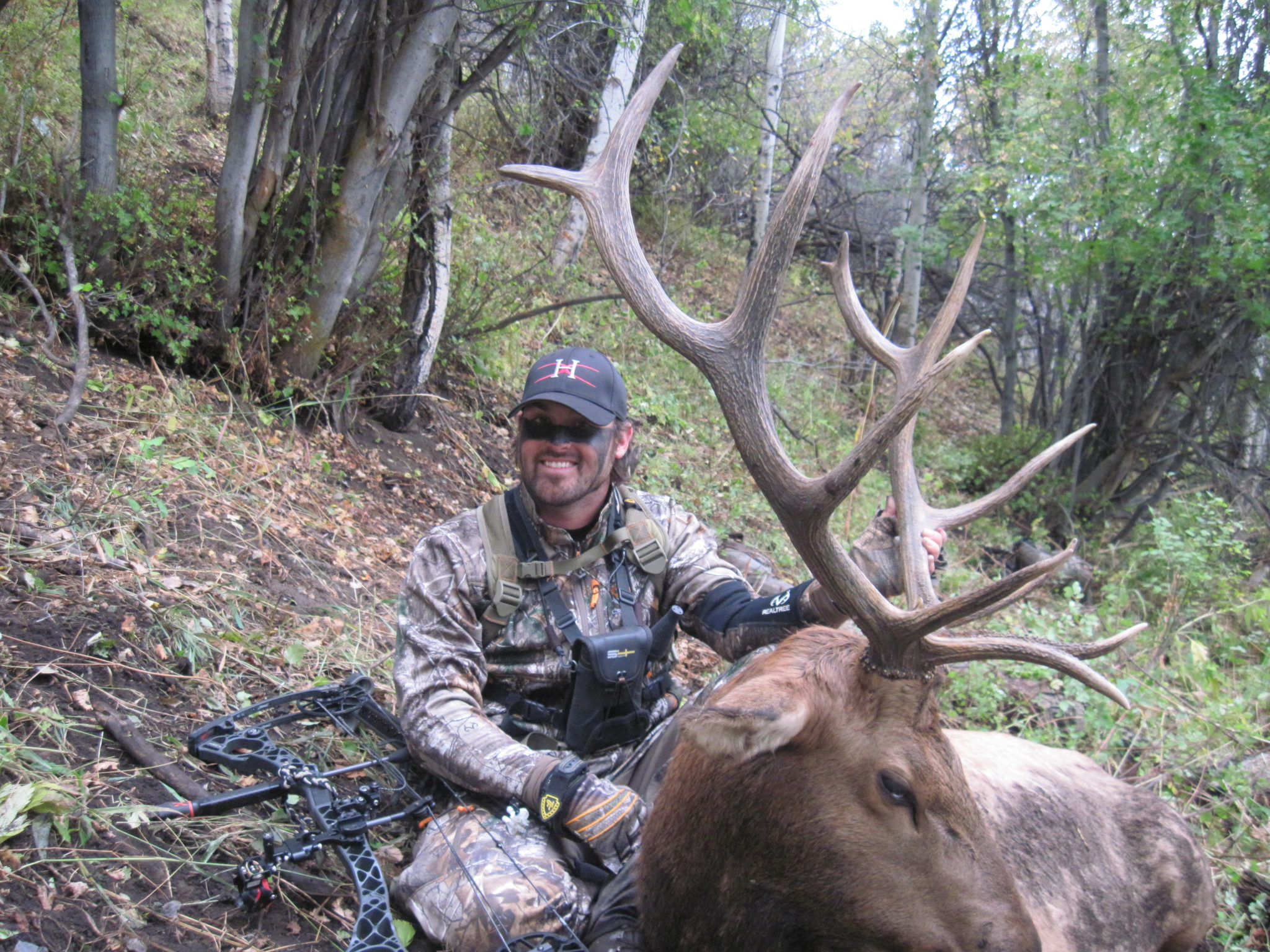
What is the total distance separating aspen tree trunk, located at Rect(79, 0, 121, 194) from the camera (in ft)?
17.7

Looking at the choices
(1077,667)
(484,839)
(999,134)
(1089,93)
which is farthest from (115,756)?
(1089,93)

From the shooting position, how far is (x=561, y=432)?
3.52 m

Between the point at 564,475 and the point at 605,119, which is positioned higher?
the point at 605,119

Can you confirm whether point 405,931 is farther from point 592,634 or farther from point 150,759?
point 592,634

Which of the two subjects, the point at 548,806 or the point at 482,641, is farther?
the point at 482,641

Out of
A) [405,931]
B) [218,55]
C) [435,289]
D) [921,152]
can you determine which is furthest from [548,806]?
[921,152]

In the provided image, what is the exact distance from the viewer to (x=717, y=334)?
2.95 m

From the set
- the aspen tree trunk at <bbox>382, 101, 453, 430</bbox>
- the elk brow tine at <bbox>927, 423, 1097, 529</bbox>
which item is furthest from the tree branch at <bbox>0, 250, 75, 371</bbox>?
the elk brow tine at <bbox>927, 423, 1097, 529</bbox>

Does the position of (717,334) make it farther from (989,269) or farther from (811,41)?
(811,41)

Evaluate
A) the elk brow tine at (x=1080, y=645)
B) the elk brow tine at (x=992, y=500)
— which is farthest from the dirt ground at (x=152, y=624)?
the elk brow tine at (x=992, y=500)

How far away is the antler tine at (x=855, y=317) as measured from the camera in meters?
3.54

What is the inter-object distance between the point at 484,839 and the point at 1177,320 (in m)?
10.3

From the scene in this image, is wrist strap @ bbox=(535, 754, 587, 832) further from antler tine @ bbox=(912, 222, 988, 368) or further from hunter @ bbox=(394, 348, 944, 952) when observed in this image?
antler tine @ bbox=(912, 222, 988, 368)

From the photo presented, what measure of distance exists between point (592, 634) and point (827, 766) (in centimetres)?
123
